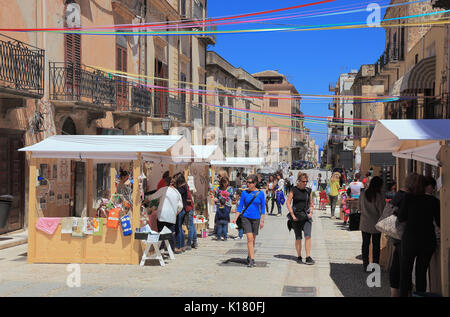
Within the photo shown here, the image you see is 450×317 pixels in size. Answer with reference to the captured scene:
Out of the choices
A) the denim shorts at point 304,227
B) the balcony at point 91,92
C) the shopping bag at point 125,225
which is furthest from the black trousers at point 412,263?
the balcony at point 91,92

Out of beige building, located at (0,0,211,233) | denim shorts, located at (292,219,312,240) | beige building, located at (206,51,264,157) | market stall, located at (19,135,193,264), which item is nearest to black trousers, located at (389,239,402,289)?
denim shorts, located at (292,219,312,240)

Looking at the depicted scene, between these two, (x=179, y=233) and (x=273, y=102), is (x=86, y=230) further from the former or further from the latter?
(x=273, y=102)

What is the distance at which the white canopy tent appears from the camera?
262 inches

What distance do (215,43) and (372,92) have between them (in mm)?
15471

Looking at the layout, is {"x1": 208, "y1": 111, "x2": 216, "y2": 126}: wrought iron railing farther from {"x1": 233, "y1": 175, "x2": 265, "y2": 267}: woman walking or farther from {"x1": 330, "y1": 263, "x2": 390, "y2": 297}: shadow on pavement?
{"x1": 330, "y1": 263, "x2": 390, "y2": 297}: shadow on pavement

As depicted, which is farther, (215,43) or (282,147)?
(282,147)

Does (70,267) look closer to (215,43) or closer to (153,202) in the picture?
(153,202)

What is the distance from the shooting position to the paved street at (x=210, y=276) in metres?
7.58

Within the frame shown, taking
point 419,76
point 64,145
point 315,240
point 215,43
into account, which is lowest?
point 315,240

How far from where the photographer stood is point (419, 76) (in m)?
19.7

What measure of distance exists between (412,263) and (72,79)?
1239cm

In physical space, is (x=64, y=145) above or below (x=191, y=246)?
above
